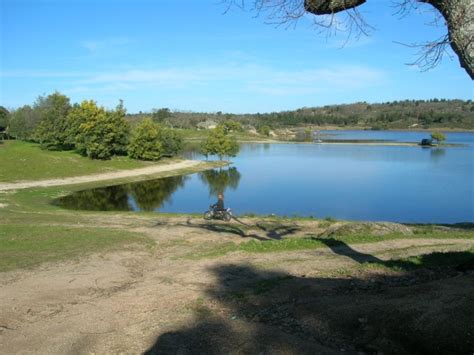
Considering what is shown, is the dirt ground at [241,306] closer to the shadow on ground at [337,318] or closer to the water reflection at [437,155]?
the shadow on ground at [337,318]

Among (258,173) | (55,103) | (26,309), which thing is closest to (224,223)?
(26,309)

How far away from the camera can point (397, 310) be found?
6129mm

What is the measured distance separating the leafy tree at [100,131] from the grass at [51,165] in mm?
1930

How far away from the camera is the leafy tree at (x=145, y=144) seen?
76312mm

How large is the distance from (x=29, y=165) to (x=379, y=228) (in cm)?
5153

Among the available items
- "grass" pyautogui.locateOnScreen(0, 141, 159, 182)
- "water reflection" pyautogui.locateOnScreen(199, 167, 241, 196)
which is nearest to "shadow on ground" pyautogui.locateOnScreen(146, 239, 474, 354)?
"water reflection" pyautogui.locateOnScreen(199, 167, 241, 196)

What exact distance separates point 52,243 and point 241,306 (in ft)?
32.3

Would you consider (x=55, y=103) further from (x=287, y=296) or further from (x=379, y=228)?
(x=287, y=296)

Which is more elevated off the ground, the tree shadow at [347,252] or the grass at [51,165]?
the tree shadow at [347,252]

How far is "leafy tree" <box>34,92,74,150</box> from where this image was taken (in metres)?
81.0

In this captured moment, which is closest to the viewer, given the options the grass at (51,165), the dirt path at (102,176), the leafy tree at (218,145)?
the dirt path at (102,176)

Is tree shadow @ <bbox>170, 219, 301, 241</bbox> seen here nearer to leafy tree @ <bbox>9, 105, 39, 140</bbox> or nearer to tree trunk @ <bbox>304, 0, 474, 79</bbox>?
tree trunk @ <bbox>304, 0, 474, 79</bbox>

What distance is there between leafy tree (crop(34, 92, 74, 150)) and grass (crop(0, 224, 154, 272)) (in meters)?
67.1

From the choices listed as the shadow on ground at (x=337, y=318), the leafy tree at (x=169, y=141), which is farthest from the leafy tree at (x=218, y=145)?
the shadow on ground at (x=337, y=318)
